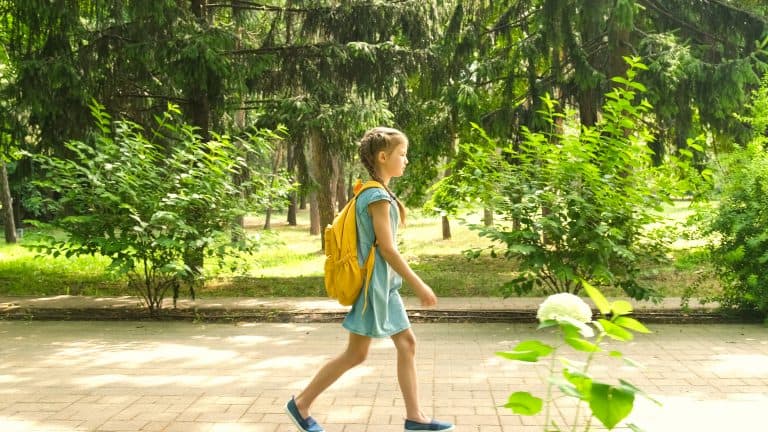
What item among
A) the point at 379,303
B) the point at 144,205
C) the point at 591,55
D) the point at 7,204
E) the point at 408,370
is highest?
the point at 591,55

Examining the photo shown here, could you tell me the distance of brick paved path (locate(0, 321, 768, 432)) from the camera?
166 inches

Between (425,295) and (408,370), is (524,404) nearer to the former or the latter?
(425,295)

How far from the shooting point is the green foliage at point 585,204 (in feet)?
22.4

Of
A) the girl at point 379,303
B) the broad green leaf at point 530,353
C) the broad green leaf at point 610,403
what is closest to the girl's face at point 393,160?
the girl at point 379,303

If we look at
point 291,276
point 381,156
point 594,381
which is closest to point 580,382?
point 594,381

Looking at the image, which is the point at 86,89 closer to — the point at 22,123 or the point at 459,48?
the point at 22,123

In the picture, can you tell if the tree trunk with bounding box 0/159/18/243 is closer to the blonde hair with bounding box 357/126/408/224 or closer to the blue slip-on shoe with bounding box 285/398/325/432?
the blue slip-on shoe with bounding box 285/398/325/432

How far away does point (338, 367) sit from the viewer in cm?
382

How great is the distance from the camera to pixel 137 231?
24.6 feet

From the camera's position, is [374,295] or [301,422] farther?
[301,422]

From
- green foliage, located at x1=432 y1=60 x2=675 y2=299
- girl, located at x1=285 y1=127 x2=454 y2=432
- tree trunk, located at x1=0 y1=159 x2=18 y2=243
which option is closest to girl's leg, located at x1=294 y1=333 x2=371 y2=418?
girl, located at x1=285 y1=127 x2=454 y2=432

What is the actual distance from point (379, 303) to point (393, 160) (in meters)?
0.81

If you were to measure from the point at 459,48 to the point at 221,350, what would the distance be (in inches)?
334

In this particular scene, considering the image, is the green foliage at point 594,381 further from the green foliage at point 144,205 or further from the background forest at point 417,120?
the green foliage at point 144,205
